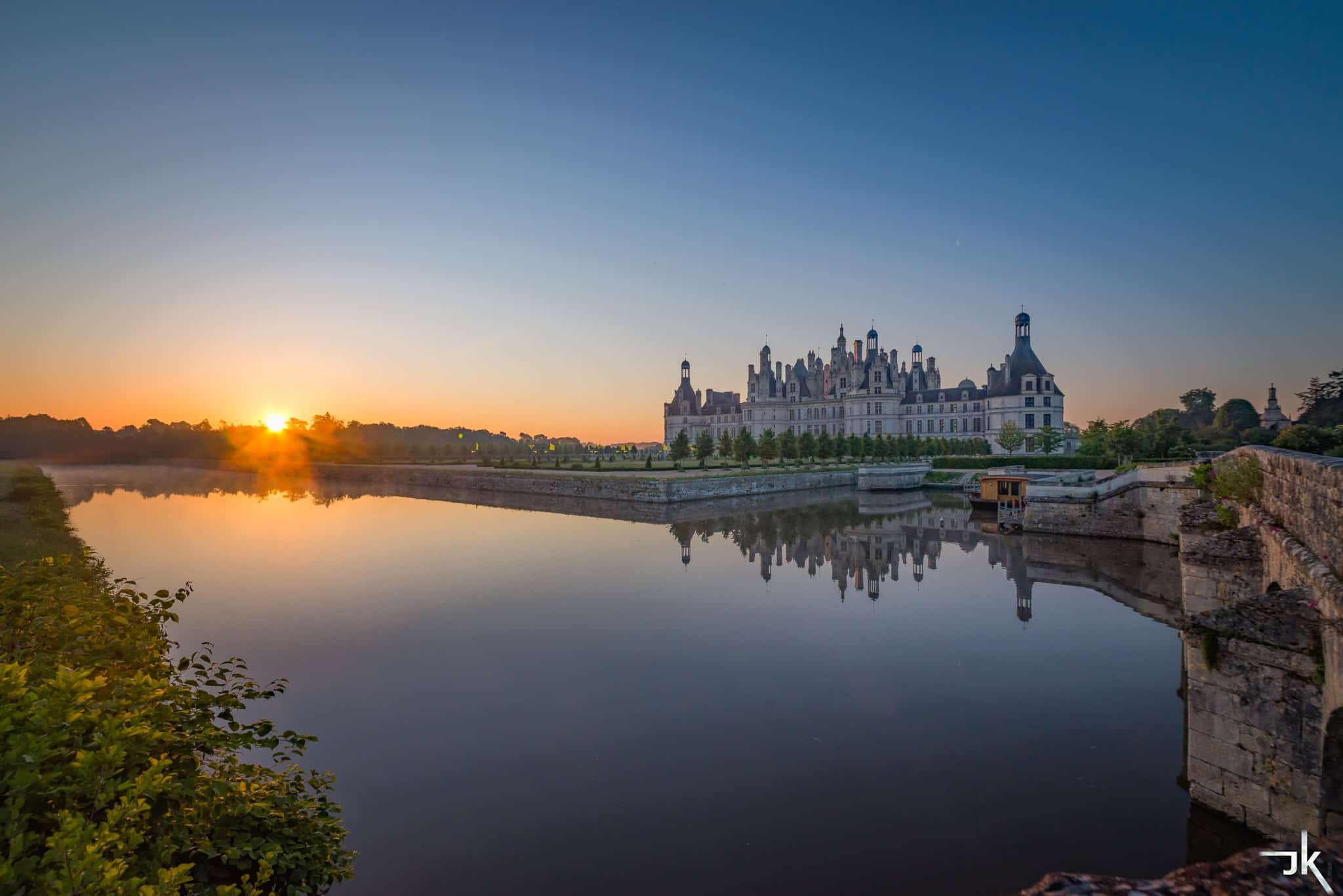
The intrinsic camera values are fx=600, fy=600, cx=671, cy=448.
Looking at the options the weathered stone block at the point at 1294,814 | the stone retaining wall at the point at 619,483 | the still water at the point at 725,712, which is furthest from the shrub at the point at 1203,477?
the stone retaining wall at the point at 619,483

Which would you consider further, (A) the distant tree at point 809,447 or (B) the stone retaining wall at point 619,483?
(A) the distant tree at point 809,447

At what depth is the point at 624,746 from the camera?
663cm

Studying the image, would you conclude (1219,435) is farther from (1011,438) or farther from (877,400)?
(877,400)

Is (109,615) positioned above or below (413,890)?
above

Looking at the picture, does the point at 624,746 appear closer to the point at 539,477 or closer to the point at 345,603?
the point at 345,603

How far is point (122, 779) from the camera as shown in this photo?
2834mm

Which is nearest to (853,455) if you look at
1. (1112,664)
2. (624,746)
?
(1112,664)

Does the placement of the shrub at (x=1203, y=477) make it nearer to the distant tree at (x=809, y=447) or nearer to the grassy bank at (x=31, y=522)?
the grassy bank at (x=31, y=522)

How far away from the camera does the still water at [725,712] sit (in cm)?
499

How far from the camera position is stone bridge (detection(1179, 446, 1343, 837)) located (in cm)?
451

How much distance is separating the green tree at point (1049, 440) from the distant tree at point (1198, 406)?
1141 inches

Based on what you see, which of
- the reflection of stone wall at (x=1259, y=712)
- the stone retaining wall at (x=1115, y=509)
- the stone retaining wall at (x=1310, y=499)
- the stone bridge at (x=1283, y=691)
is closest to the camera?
the stone bridge at (x=1283, y=691)

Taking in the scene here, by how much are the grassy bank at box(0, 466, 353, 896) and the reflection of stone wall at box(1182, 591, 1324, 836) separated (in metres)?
6.91

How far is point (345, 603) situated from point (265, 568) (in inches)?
222
